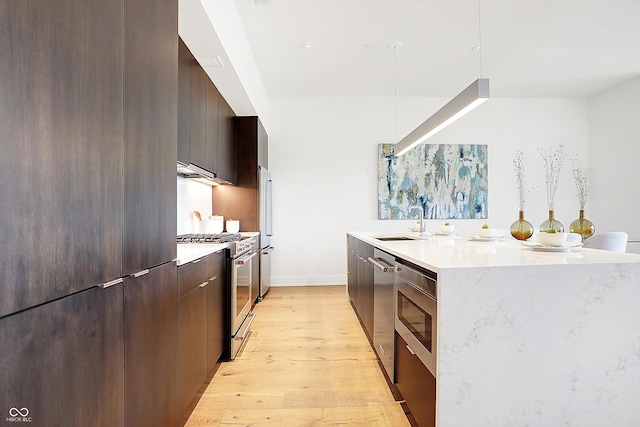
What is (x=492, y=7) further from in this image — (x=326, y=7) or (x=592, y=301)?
(x=592, y=301)

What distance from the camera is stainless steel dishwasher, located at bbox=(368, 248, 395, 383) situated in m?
1.99

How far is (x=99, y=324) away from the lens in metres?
1.00

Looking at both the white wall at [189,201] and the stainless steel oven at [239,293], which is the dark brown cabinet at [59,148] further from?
the white wall at [189,201]

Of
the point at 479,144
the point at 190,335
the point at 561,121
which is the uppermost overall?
the point at 561,121

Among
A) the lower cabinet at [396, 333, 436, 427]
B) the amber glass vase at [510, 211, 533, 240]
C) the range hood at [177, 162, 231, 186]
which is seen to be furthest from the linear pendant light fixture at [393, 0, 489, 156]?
the range hood at [177, 162, 231, 186]

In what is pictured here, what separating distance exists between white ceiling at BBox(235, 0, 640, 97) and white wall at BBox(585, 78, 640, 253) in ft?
0.88

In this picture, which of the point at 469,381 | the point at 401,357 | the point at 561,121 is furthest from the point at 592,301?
the point at 561,121

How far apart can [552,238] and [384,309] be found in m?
0.99

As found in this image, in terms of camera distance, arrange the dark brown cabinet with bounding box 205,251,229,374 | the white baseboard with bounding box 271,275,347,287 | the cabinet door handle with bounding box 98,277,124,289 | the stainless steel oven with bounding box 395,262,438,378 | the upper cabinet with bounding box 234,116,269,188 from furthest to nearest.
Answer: the white baseboard with bounding box 271,275,347,287 → the upper cabinet with bounding box 234,116,269,188 → the dark brown cabinet with bounding box 205,251,229,374 → the stainless steel oven with bounding box 395,262,438,378 → the cabinet door handle with bounding box 98,277,124,289

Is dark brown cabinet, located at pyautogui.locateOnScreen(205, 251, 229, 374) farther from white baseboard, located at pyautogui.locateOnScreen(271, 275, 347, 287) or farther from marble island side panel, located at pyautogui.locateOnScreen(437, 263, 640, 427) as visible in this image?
white baseboard, located at pyautogui.locateOnScreen(271, 275, 347, 287)

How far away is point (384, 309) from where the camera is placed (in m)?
2.17

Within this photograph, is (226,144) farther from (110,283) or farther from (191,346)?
(110,283)

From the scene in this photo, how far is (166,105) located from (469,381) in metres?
1.62

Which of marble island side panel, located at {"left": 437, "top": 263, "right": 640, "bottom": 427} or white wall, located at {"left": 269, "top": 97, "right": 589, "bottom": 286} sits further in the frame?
white wall, located at {"left": 269, "top": 97, "right": 589, "bottom": 286}
